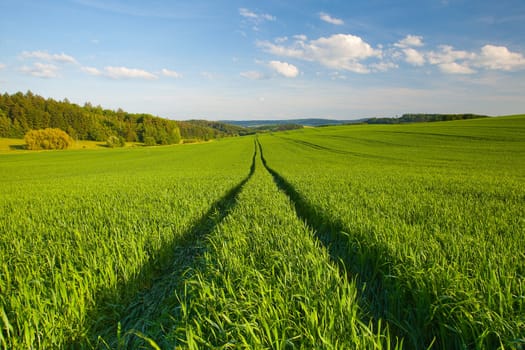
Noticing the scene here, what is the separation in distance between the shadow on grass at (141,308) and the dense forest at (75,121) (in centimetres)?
11132

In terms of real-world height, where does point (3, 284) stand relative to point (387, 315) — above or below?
→ above

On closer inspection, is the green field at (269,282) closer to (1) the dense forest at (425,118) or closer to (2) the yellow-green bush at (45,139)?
(2) the yellow-green bush at (45,139)

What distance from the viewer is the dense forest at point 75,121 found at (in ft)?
277

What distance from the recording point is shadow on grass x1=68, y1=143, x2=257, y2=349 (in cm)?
285

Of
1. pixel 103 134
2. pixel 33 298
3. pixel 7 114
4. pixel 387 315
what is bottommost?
pixel 387 315

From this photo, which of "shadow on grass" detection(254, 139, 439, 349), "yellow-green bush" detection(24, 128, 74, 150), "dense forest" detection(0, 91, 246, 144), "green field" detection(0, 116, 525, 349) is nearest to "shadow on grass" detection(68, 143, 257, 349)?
"green field" detection(0, 116, 525, 349)

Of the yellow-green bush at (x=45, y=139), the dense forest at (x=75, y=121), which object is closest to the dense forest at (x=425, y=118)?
the dense forest at (x=75, y=121)

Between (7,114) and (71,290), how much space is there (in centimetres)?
11960

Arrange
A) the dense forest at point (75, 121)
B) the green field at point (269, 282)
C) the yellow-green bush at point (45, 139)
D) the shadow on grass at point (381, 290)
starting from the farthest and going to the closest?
1. the dense forest at point (75, 121)
2. the yellow-green bush at point (45, 139)
3. the shadow on grass at point (381, 290)
4. the green field at point (269, 282)

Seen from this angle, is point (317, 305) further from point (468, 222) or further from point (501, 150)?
point (501, 150)

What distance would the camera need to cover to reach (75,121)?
9400 centimetres

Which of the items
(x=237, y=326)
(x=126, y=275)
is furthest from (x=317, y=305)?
(x=126, y=275)

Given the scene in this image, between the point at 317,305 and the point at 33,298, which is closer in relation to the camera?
the point at 317,305

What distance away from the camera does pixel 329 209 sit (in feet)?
23.1
